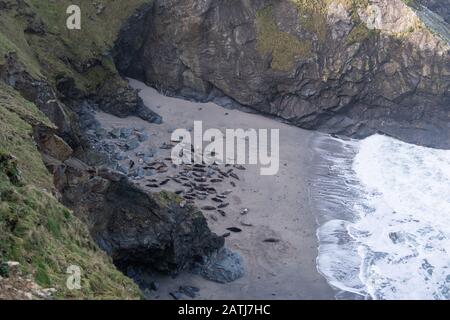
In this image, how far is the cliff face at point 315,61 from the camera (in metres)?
41.9

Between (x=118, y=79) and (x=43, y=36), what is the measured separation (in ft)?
20.2

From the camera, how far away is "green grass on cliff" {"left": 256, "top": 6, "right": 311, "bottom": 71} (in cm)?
4241

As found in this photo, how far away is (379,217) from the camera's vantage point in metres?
28.4

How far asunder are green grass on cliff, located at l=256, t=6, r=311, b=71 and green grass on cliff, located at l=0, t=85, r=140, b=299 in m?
28.3

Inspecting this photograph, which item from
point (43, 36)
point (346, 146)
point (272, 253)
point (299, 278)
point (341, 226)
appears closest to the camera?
point (299, 278)

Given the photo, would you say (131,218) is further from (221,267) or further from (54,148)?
(221,267)

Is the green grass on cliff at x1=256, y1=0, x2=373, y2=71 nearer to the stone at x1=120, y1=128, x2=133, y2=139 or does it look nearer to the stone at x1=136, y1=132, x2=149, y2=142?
the stone at x1=136, y1=132, x2=149, y2=142

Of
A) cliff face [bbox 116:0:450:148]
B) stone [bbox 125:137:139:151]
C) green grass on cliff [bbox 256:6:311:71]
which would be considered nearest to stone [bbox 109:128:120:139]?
stone [bbox 125:137:139:151]

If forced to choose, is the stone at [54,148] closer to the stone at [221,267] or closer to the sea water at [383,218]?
the stone at [221,267]
